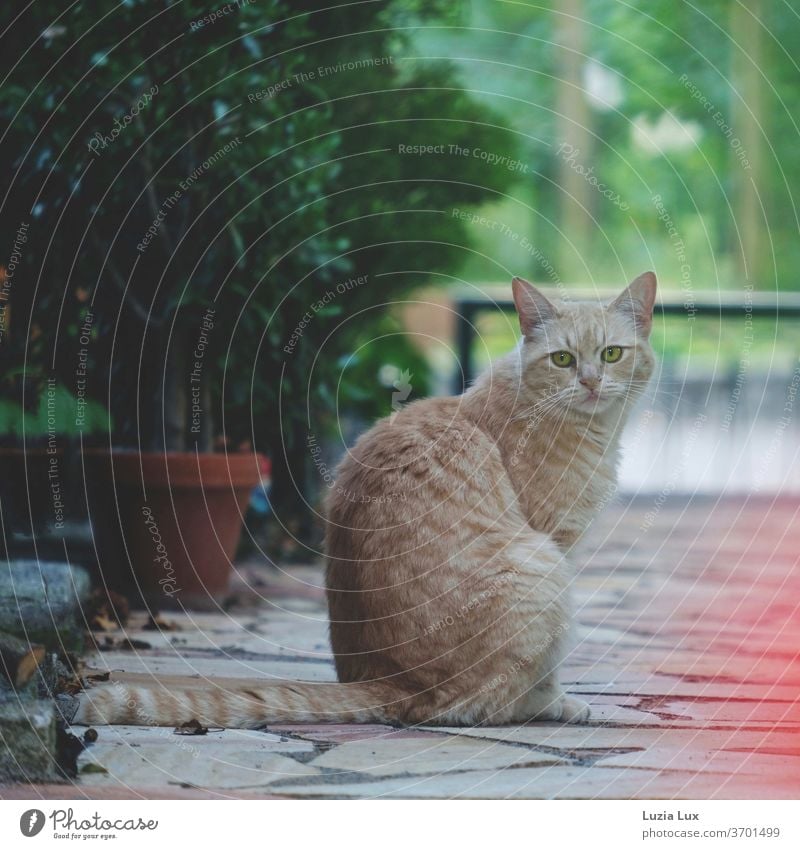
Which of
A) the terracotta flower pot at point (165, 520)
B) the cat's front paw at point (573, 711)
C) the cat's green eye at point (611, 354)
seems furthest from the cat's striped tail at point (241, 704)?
the terracotta flower pot at point (165, 520)

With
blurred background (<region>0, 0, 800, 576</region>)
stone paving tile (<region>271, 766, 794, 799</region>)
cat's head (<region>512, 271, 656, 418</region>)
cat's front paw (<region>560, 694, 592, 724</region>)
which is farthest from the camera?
blurred background (<region>0, 0, 800, 576</region>)

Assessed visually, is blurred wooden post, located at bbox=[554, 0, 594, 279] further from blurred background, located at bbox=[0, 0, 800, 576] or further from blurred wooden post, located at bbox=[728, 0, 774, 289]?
blurred background, located at bbox=[0, 0, 800, 576]

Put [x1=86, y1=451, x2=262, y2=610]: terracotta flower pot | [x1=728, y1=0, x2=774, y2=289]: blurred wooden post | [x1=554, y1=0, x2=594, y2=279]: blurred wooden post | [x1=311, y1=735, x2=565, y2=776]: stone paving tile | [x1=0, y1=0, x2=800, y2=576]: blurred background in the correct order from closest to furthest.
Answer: [x1=311, y1=735, x2=565, y2=776]: stone paving tile → [x1=0, y1=0, x2=800, y2=576]: blurred background → [x1=86, y1=451, x2=262, y2=610]: terracotta flower pot → [x1=728, y1=0, x2=774, y2=289]: blurred wooden post → [x1=554, y1=0, x2=594, y2=279]: blurred wooden post

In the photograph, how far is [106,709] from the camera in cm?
233

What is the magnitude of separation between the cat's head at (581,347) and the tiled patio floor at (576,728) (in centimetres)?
55

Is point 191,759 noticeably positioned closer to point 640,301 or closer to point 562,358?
point 562,358

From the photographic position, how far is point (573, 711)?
250 cm

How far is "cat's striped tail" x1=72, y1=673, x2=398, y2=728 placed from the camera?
2.33 meters

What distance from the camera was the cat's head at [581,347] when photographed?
9.26 ft

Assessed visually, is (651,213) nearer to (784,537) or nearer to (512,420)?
(784,537)

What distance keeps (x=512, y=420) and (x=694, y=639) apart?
4.15 feet
